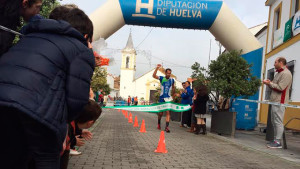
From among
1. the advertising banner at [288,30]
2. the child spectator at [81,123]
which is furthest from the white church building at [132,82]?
the child spectator at [81,123]

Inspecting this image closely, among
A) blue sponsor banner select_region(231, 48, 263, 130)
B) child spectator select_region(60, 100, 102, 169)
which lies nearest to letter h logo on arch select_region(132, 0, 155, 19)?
blue sponsor banner select_region(231, 48, 263, 130)

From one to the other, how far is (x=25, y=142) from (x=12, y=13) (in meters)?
0.93

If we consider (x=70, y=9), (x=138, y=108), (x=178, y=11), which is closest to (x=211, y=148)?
(x=138, y=108)

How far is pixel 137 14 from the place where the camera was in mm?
12820

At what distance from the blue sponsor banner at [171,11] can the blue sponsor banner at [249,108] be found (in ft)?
8.05

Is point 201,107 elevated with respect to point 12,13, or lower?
lower

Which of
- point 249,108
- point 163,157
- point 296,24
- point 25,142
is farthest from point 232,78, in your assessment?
point 25,142

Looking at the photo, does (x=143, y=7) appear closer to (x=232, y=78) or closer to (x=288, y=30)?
(x=232, y=78)

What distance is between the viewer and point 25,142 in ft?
5.49

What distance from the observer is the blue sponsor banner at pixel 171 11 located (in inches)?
500

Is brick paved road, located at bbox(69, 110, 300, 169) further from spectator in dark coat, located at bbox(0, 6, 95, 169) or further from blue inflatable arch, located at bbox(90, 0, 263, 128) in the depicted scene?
blue inflatable arch, located at bbox(90, 0, 263, 128)

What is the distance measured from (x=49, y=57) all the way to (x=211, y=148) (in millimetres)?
5636

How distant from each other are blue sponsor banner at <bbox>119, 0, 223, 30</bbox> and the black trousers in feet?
38.0

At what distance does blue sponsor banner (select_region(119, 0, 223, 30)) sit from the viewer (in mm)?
12703
